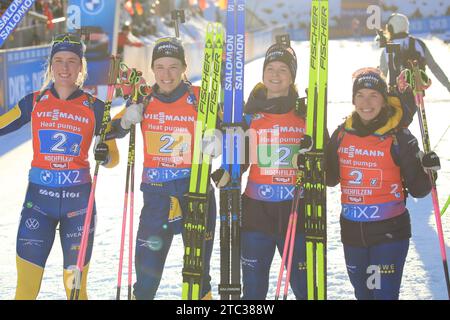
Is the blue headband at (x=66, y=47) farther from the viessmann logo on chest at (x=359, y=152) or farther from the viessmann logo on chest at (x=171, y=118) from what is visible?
the viessmann logo on chest at (x=359, y=152)

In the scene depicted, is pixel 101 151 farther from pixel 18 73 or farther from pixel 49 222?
pixel 18 73

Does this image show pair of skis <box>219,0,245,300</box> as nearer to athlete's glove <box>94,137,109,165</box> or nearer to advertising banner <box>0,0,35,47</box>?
athlete's glove <box>94,137,109,165</box>

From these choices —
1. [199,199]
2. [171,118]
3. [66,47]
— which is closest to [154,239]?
[199,199]

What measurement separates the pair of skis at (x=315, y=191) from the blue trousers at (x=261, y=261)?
0.11 m

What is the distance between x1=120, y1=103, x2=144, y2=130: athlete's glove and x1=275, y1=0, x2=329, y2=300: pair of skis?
1024 millimetres

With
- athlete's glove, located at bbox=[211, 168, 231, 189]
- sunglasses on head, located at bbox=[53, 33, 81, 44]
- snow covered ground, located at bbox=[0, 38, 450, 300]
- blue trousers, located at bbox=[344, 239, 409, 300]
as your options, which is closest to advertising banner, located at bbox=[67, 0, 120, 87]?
snow covered ground, located at bbox=[0, 38, 450, 300]

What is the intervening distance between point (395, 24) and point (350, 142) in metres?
3.95

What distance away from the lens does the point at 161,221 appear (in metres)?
5.23

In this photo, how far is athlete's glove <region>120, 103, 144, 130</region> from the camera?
16.7 ft

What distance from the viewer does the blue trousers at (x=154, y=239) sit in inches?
206

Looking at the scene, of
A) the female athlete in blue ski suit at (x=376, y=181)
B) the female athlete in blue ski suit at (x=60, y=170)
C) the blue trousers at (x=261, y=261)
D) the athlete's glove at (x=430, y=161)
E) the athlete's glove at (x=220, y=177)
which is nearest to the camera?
the athlete's glove at (x=430, y=161)

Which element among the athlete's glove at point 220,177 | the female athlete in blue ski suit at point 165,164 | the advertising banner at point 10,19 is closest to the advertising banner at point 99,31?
the advertising banner at point 10,19
